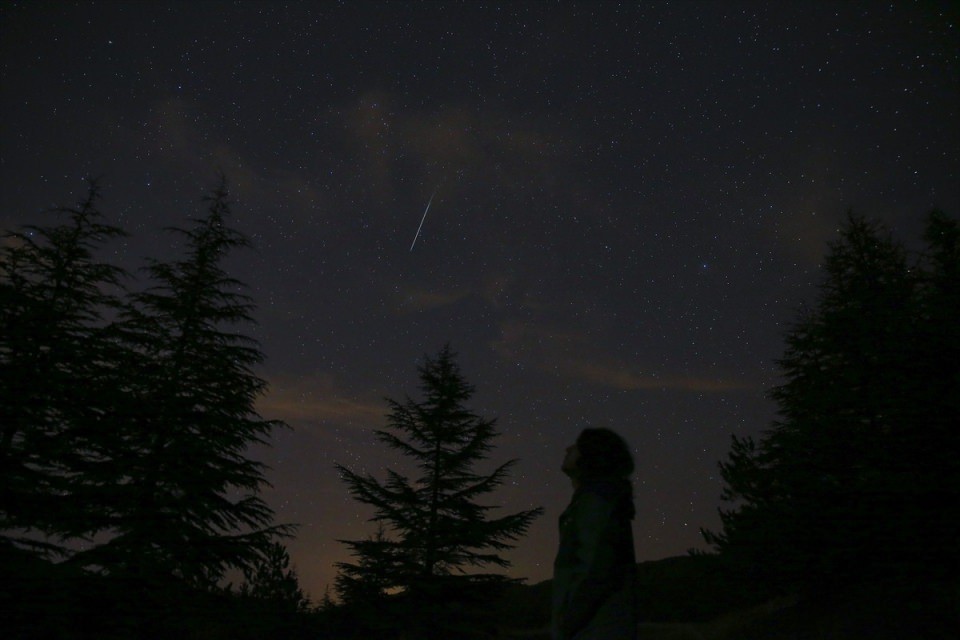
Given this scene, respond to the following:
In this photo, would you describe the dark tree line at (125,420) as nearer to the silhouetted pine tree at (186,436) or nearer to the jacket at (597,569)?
the silhouetted pine tree at (186,436)

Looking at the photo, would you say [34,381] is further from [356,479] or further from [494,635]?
[494,635]

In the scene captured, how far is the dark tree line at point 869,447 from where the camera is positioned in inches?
515

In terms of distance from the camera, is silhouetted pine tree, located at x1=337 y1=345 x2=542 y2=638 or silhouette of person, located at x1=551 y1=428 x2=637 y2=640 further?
silhouetted pine tree, located at x1=337 y1=345 x2=542 y2=638

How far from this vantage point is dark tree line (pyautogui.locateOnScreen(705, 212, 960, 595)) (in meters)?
13.1

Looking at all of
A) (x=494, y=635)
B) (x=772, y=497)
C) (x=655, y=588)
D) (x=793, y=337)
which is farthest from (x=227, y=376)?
(x=655, y=588)

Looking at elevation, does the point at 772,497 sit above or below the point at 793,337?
below

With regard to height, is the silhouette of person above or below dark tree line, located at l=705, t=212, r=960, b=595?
below

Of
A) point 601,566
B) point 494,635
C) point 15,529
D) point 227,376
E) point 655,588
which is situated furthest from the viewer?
point 655,588

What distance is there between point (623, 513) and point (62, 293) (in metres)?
18.0

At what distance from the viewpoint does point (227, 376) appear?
17625 mm

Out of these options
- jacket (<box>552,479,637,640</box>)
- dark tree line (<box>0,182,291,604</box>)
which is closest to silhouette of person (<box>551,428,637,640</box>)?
jacket (<box>552,479,637,640</box>)

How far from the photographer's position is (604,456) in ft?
11.8

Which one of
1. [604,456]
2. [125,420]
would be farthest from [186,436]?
[604,456]

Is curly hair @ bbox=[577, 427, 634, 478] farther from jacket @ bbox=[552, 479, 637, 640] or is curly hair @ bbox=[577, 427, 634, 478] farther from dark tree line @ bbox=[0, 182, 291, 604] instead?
dark tree line @ bbox=[0, 182, 291, 604]
